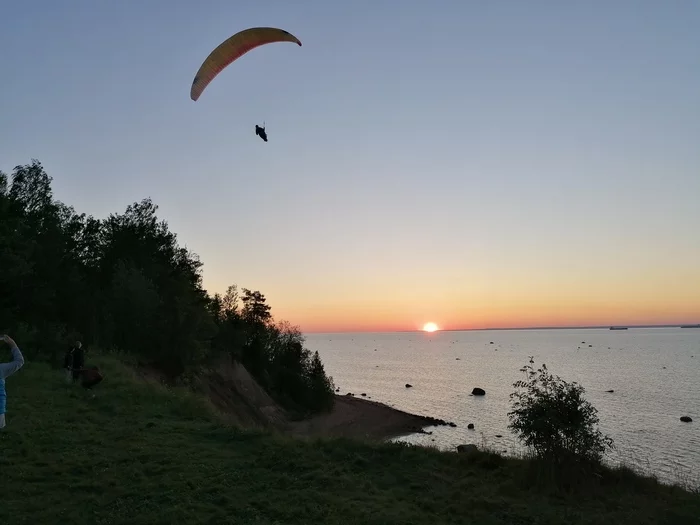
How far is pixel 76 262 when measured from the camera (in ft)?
165

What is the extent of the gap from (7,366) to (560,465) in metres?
12.2

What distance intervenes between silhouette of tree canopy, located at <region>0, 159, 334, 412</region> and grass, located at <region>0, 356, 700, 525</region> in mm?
16892

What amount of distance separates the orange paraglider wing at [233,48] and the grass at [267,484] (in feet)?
36.5

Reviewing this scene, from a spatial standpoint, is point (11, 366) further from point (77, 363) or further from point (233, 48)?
point (77, 363)

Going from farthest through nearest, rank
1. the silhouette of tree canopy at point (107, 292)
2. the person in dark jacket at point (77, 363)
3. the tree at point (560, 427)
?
the silhouette of tree canopy at point (107, 292) → the person in dark jacket at point (77, 363) → the tree at point (560, 427)

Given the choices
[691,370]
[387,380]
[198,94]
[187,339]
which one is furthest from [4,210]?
[691,370]

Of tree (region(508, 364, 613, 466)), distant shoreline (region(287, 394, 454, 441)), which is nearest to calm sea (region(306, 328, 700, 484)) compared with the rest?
distant shoreline (region(287, 394, 454, 441))

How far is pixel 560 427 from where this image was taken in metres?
12.1

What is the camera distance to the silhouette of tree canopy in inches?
1334

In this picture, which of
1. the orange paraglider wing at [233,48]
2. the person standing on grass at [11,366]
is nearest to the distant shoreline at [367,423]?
the orange paraglider wing at [233,48]

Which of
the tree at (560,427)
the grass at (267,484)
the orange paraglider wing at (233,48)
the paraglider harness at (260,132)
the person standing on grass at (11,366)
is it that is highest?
the orange paraglider wing at (233,48)

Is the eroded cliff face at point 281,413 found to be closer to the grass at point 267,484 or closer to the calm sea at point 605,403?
the calm sea at point 605,403

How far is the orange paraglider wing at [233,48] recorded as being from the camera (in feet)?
53.3

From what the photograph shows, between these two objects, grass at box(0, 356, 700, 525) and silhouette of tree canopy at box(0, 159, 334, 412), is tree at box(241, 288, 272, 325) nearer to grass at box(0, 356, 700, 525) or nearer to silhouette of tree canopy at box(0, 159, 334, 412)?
silhouette of tree canopy at box(0, 159, 334, 412)
